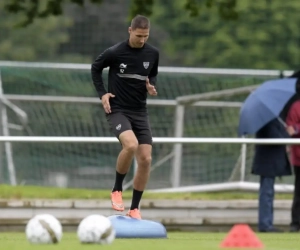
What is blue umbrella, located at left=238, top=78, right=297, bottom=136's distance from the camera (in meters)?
17.4

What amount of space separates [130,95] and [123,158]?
0.65 metres

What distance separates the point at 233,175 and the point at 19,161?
3148 millimetres

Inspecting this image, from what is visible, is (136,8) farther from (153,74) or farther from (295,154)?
(153,74)

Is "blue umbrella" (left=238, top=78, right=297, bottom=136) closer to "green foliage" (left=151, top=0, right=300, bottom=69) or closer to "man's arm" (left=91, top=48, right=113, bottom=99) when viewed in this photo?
"man's arm" (left=91, top=48, right=113, bottom=99)

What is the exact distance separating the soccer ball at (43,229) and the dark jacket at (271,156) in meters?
6.34

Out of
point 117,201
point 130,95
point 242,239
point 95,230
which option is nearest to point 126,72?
point 130,95

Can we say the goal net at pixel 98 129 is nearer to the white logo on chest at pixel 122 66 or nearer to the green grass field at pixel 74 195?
the green grass field at pixel 74 195

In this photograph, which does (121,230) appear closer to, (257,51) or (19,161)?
(19,161)

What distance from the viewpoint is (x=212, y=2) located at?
20.2 meters

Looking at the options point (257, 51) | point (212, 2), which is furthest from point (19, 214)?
point (257, 51)

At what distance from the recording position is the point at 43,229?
11.3 meters

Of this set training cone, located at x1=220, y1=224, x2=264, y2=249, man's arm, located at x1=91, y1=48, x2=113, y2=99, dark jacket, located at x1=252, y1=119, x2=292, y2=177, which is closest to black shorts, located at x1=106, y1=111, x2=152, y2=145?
A: man's arm, located at x1=91, y1=48, x2=113, y2=99

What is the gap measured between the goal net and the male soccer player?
5.60m

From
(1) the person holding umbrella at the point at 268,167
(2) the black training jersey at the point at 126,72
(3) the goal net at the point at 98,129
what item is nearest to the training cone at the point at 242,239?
(2) the black training jersey at the point at 126,72
